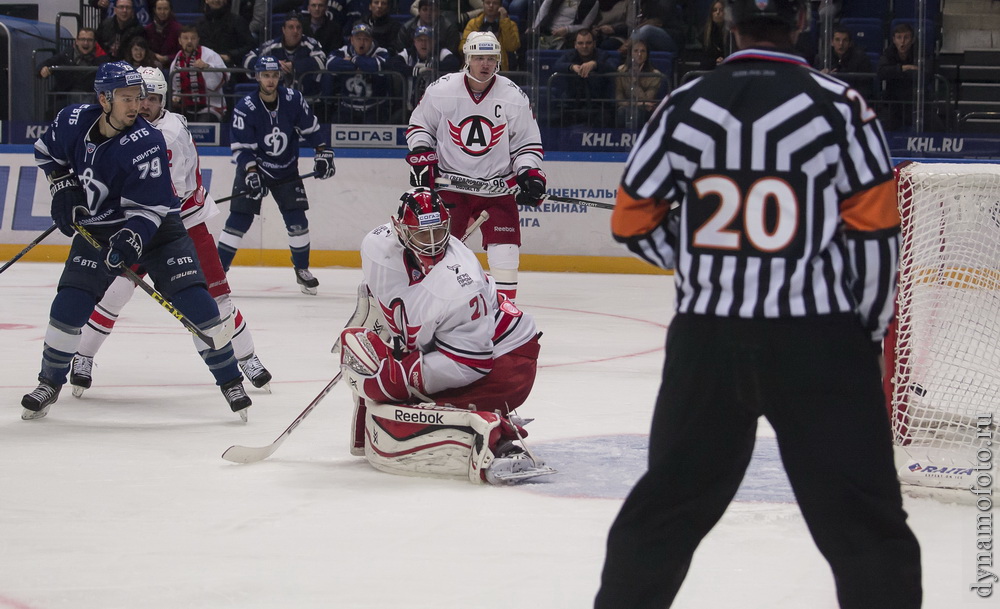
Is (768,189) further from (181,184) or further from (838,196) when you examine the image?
(181,184)

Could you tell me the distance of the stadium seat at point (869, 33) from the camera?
9016mm

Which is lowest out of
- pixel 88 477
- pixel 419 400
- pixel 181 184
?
pixel 88 477

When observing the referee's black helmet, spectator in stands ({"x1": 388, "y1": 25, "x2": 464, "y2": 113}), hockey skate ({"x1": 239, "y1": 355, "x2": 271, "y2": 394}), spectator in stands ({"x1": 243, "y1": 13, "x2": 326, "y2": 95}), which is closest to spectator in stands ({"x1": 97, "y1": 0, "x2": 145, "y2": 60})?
spectator in stands ({"x1": 243, "y1": 13, "x2": 326, "y2": 95})

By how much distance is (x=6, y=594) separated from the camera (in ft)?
7.70

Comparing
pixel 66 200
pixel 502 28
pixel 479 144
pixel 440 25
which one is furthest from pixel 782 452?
pixel 440 25

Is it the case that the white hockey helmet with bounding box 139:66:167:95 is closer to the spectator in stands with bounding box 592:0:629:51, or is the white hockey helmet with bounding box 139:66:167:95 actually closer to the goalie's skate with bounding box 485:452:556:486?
the goalie's skate with bounding box 485:452:556:486

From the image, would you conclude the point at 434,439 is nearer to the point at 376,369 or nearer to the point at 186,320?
the point at 376,369

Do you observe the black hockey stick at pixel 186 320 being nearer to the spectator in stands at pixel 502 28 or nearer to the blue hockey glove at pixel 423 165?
the blue hockey glove at pixel 423 165

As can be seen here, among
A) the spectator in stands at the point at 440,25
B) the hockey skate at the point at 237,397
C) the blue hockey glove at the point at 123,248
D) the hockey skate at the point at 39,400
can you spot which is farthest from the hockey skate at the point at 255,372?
the spectator in stands at the point at 440,25

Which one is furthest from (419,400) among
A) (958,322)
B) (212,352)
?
(958,322)

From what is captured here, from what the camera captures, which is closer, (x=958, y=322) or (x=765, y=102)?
(x=765, y=102)

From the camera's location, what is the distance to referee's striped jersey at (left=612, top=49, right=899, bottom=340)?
1.60m

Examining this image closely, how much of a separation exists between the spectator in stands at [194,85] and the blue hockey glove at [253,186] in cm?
198

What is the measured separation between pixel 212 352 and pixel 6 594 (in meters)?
1.86
